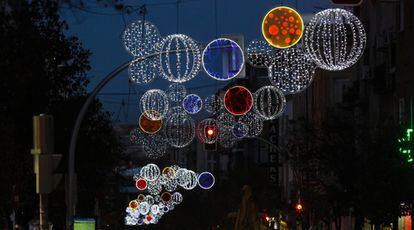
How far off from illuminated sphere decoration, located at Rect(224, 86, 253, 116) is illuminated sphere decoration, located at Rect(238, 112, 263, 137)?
44.3 ft

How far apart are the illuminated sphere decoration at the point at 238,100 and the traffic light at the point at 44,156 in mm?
19007

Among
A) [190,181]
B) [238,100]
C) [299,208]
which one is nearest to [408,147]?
[238,100]

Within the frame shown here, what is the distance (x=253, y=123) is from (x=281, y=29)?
33.6 metres

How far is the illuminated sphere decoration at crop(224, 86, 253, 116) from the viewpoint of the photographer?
37.9 metres

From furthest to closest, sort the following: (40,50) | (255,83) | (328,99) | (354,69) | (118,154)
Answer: (255,83), (328,99), (354,69), (118,154), (40,50)

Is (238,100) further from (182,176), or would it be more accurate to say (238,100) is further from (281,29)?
(182,176)

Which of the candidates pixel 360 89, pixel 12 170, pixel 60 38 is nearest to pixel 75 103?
pixel 60 38

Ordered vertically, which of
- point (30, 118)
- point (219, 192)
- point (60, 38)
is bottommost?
point (219, 192)

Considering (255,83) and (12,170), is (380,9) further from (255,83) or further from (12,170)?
(255,83)

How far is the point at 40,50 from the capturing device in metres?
28.6

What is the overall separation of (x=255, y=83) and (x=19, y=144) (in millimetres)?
100384

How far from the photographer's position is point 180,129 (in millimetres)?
47688

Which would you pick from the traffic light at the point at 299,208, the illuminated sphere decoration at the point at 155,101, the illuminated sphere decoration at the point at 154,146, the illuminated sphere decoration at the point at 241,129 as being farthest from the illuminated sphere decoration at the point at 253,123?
the illuminated sphere decoration at the point at 155,101

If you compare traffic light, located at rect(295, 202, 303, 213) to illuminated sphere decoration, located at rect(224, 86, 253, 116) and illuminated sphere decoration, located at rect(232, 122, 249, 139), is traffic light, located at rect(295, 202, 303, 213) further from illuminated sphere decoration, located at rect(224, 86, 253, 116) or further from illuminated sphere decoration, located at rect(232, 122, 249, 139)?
illuminated sphere decoration, located at rect(224, 86, 253, 116)
